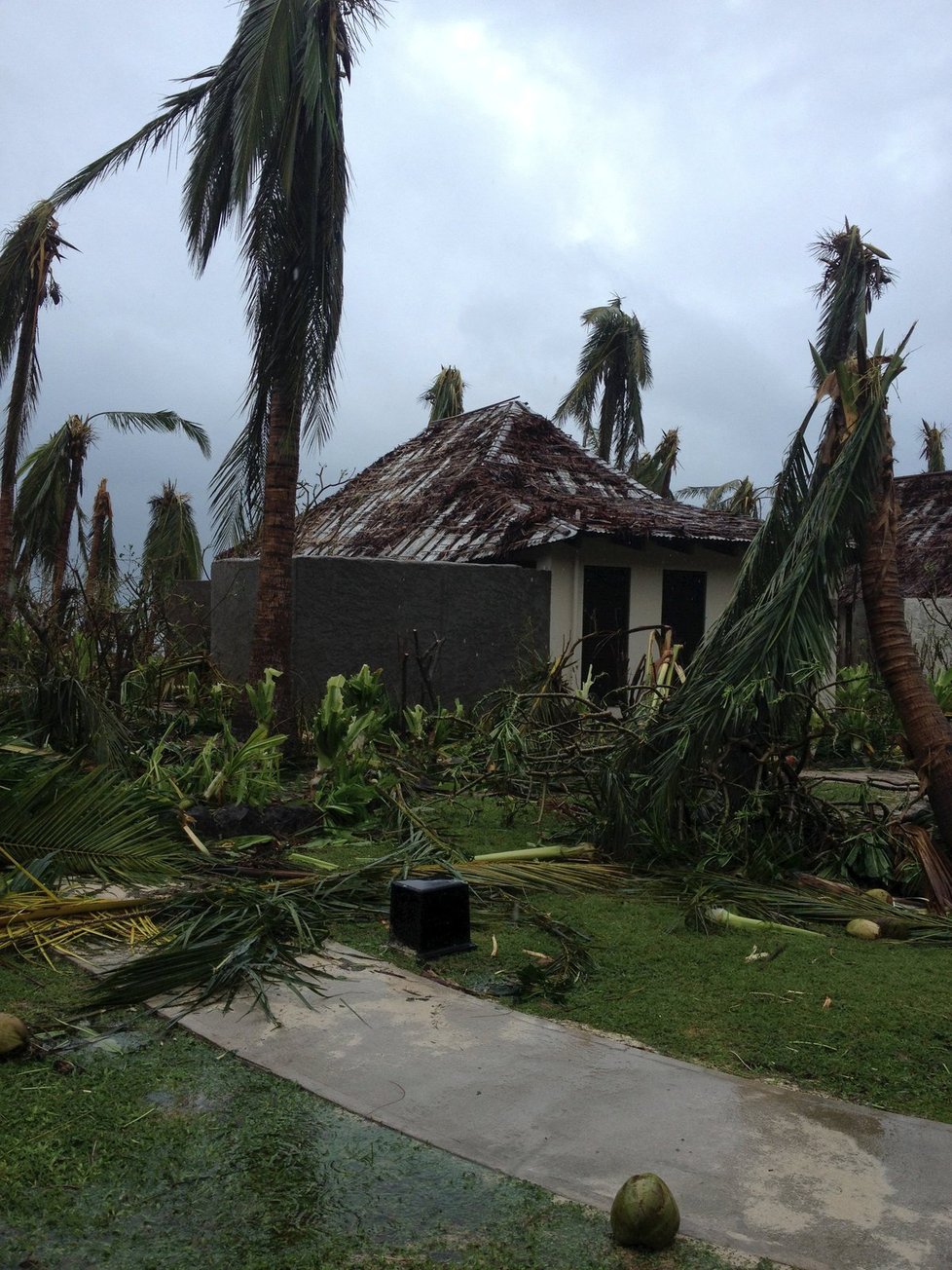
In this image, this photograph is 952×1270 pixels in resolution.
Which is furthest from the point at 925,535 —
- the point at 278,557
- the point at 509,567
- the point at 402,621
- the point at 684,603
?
the point at 278,557

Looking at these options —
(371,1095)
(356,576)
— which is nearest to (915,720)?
(371,1095)

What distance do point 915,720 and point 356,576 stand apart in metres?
7.13

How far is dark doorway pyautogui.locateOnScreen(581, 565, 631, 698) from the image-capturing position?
13.7 m

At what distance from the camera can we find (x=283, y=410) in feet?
34.7

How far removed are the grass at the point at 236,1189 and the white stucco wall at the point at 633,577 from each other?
31.0ft

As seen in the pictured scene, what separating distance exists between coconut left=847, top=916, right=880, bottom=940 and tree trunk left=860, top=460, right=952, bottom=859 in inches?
35.9

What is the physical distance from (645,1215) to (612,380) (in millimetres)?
26166

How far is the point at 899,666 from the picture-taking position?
6133 mm

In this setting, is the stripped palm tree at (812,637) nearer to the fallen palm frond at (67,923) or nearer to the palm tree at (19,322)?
the fallen palm frond at (67,923)

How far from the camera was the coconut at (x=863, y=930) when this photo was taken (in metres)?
5.30

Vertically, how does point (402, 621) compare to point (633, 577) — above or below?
below

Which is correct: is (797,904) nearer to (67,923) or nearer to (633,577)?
(67,923)

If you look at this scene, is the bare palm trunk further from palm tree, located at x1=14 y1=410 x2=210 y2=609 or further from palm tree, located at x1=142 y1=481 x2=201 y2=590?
palm tree, located at x1=142 y1=481 x2=201 y2=590

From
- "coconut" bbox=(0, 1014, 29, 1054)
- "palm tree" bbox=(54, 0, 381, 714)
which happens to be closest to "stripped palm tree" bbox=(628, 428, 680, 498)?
"palm tree" bbox=(54, 0, 381, 714)
